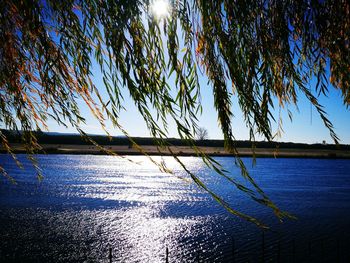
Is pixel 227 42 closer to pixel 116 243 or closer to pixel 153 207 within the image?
pixel 116 243

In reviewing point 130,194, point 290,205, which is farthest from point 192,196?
point 290,205

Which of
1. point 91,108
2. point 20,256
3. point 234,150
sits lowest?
point 20,256

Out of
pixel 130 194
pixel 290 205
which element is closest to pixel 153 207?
pixel 130 194

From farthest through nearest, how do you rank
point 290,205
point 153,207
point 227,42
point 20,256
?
1. point 290,205
2. point 153,207
3. point 20,256
4. point 227,42

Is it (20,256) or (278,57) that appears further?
(20,256)

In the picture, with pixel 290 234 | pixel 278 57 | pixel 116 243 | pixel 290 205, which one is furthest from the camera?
pixel 290 205

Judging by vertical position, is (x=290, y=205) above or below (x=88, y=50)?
below

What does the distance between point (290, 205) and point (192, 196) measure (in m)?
16.8

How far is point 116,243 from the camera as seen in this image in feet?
92.9

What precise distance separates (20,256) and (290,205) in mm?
40624

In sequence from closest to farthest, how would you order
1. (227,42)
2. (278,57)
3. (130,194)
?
(227,42) → (278,57) → (130,194)

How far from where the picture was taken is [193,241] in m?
29.6

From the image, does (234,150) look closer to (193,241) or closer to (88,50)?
(88,50)

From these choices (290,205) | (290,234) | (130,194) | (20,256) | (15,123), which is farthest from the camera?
(130,194)
